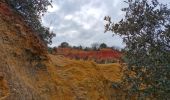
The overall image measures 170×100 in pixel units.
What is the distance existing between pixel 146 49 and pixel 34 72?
5.66m

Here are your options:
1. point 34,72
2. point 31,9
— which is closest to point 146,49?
point 34,72

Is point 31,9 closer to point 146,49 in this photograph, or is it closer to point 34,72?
point 34,72

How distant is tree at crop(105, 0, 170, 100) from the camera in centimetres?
1476

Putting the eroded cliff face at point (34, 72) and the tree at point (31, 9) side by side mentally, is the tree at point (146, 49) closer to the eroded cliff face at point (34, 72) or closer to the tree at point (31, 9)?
the eroded cliff face at point (34, 72)

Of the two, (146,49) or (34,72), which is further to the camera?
(34,72)

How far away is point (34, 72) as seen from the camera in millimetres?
19516

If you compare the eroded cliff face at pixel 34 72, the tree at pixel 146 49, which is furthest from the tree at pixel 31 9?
the tree at pixel 146 49

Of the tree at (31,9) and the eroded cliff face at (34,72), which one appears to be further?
the tree at (31,9)

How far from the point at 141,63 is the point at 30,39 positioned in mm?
6134

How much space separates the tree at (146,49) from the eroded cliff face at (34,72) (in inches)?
144

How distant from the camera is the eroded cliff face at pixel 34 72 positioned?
55.7 feet

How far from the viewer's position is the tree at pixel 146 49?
1476 cm

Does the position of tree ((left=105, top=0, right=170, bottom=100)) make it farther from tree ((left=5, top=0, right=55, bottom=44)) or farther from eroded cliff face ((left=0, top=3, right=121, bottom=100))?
tree ((left=5, top=0, right=55, bottom=44))

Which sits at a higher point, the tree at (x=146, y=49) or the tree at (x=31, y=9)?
the tree at (x=31, y=9)
